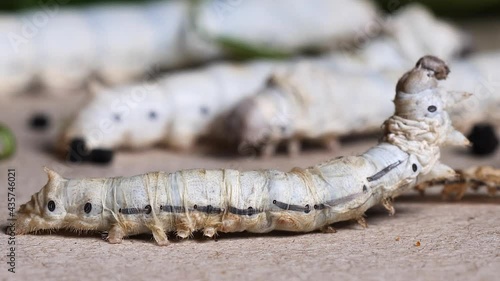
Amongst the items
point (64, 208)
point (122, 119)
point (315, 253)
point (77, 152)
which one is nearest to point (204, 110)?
point (122, 119)

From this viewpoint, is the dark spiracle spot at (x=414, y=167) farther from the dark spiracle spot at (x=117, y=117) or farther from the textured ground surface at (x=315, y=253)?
the dark spiracle spot at (x=117, y=117)

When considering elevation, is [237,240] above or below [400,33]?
below

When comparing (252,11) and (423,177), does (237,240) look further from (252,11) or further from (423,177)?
(252,11)

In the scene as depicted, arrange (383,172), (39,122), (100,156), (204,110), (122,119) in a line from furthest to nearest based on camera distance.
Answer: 1. (39,122)
2. (204,110)
3. (122,119)
4. (100,156)
5. (383,172)

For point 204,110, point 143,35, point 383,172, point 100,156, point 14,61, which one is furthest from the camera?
point 143,35

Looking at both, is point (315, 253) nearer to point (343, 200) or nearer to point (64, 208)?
point (343, 200)

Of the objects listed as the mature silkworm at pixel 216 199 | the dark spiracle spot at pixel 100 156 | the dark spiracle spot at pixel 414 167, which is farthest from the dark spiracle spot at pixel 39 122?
the dark spiracle spot at pixel 414 167

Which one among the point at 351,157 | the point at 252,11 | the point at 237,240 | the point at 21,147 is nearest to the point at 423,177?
the point at 351,157
